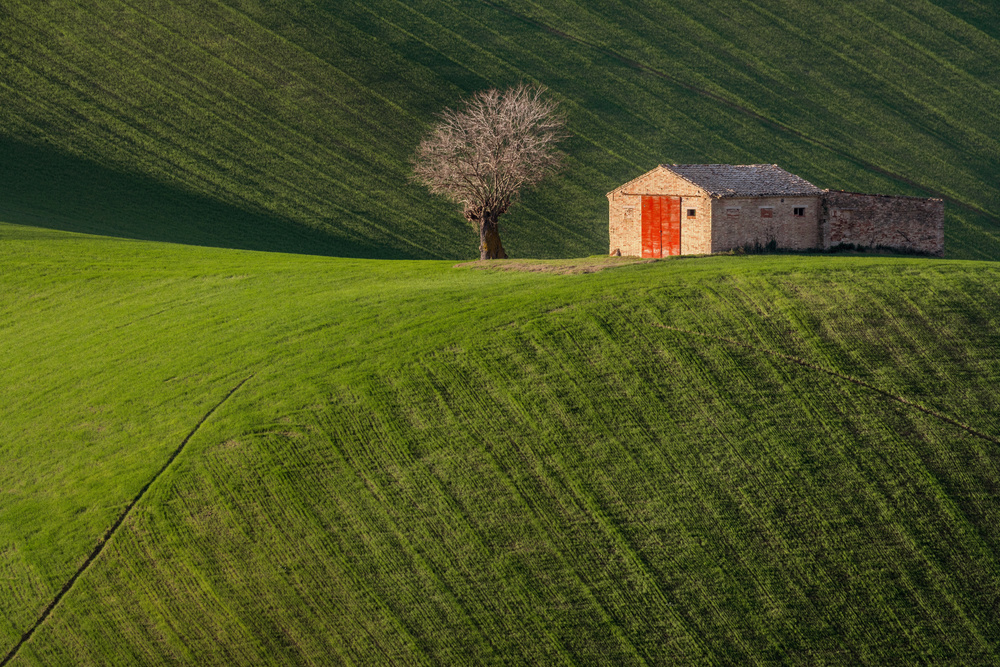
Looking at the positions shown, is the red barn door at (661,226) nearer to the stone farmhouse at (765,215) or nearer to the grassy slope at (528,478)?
the stone farmhouse at (765,215)

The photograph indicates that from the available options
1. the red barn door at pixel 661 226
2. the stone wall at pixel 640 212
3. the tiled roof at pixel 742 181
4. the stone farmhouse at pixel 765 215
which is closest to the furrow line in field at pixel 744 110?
the stone farmhouse at pixel 765 215

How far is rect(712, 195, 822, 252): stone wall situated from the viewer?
140 feet

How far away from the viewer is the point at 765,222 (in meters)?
43.9

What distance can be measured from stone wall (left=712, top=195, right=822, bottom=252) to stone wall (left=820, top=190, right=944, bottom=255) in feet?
3.16

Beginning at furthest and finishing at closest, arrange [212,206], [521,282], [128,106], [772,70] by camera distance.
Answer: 1. [772,70]
2. [128,106]
3. [212,206]
4. [521,282]

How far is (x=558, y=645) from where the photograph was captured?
23.1m

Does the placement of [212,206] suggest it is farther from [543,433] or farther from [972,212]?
[972,212]

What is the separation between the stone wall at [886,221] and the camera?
44094mm

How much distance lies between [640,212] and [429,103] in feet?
142

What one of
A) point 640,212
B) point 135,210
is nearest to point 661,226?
point 640,212

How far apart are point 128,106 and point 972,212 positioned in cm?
6980

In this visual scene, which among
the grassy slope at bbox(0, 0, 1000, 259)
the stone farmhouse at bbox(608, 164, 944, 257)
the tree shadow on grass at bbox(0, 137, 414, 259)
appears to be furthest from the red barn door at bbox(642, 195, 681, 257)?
the tree shadow on grass at bbox(0, 137, 414, 259)

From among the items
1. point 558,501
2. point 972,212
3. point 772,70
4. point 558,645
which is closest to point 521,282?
point 558,501

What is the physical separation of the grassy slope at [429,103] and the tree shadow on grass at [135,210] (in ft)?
0.78
